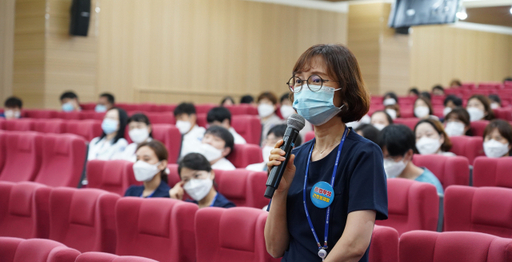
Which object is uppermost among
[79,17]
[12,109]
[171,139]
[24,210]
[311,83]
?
[79,17]

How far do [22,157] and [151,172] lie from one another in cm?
158

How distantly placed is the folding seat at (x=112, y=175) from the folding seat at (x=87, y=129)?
4.14 ft

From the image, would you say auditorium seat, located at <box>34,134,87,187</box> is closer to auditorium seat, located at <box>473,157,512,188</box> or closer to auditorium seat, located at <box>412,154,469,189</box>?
auditorium seat, located at <box>412,154,469,189</box>

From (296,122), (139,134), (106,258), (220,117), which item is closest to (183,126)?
(220,117)

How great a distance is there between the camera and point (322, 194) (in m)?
0.96

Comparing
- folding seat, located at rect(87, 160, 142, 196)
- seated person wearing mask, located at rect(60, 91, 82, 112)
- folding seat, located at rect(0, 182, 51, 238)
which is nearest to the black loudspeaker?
seated person wearing mask, located at rect(60, 91, 82, 112)

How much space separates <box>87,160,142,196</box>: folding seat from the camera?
279 cm

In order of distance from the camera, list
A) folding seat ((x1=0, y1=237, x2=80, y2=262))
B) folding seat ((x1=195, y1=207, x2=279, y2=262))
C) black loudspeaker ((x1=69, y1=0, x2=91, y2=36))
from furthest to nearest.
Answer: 1. black loudspeaker ((x1=69, y1=0, x2=91, y2=36))
2. folding seat ((x1=195, y1=207, x2=279, y2=262))
3. folding seat ((x1=0, y1=237, x2=80, y2=262))

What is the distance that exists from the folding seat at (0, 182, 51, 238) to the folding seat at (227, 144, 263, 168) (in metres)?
1.17

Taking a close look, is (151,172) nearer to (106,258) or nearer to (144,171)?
(144,171)

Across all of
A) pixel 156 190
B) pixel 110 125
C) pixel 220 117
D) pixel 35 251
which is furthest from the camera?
pixel 220 117

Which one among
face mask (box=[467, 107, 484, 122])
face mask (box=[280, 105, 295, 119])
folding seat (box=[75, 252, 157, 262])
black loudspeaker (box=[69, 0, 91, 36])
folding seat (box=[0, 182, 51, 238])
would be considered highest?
black loudspeaker (box=[69, 0, 91, 36])

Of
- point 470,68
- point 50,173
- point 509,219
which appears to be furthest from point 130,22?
point 470,68

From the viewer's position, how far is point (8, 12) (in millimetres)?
7578
